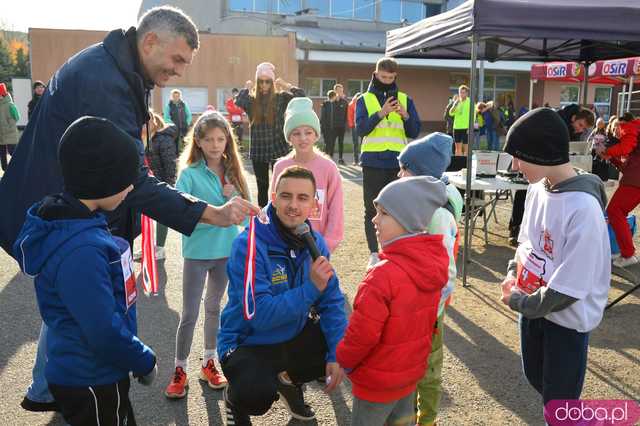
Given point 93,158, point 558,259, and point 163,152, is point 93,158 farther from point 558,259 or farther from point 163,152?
point 163,152

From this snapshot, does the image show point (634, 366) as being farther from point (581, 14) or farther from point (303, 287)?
point (581, 14)

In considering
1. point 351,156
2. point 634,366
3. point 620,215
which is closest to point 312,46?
point 351,156

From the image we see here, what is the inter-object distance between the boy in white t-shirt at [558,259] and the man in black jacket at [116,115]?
129 centimetres

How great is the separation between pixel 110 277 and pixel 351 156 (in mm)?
15891

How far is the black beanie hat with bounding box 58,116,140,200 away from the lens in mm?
1889

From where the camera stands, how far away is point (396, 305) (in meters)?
2.16

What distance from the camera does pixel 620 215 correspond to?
600 cm

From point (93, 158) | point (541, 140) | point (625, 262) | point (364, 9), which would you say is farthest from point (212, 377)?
point (364, 9)

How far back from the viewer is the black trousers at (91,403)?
199cm

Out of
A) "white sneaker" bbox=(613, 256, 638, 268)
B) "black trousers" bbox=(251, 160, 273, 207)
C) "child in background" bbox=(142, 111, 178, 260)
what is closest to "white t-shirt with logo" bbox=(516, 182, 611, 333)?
"white sneaker" bbox=(613, 256, 638, 268)

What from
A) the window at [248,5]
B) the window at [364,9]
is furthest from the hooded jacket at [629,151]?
the window at [364,9]

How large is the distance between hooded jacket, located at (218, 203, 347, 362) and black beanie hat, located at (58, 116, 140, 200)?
87 cm

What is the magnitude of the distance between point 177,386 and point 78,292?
1.67 metres

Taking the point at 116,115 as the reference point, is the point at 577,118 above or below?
above
